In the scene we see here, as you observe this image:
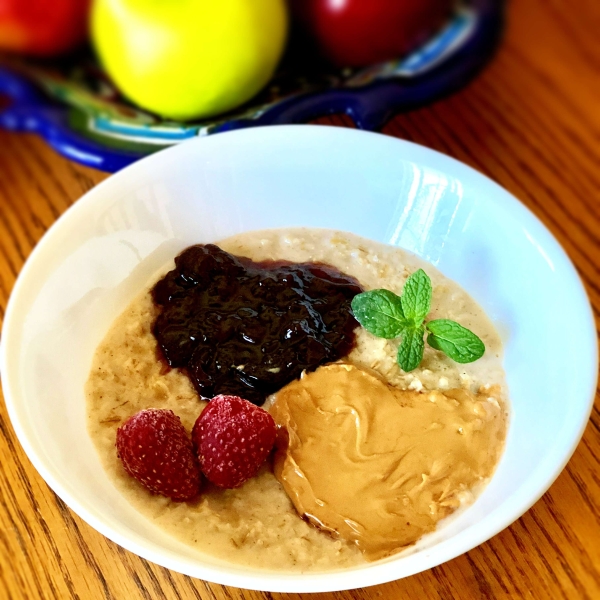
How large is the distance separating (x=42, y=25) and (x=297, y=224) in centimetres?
68

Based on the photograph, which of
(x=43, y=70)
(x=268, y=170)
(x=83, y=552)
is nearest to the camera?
(x=83, y=552)

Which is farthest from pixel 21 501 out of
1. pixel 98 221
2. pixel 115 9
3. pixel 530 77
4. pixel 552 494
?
pixel 530 77

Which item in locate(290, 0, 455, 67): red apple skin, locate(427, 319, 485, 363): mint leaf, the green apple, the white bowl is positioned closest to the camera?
the white bowl

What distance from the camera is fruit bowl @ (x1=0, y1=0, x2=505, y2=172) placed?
130 centimetres

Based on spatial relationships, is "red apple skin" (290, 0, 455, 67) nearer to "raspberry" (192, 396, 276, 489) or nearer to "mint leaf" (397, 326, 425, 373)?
"mint leaf" (397, 326, 425, 373)

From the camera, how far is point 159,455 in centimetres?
90

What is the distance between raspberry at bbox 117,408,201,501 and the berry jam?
15 cm

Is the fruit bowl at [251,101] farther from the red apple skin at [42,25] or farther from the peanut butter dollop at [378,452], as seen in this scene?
the peanut butter dollop at [378,452]

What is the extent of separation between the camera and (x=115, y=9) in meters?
1.27

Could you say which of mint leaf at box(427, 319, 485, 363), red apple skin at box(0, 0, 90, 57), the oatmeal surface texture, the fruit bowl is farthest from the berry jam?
red apple skin at box(0, 0, 90, 57)

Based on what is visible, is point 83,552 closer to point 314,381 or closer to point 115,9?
point 314,381

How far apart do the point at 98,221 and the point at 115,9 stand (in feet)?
1.48

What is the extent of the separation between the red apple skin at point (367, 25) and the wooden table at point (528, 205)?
0.17 m

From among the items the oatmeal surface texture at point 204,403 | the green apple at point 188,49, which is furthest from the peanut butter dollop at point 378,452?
the green apple at point 188,49
